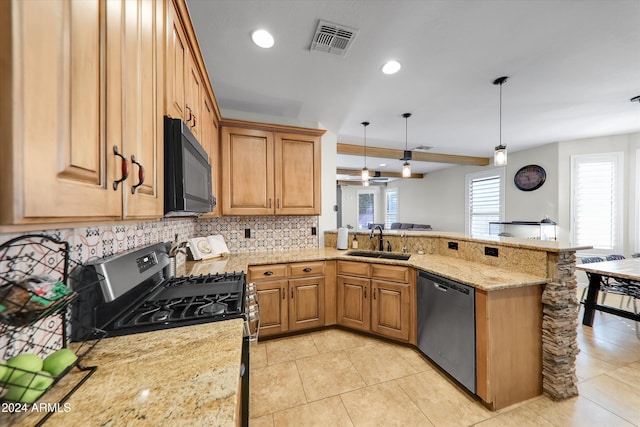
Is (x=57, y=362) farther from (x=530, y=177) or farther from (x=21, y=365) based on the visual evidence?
(x=530, y=177)

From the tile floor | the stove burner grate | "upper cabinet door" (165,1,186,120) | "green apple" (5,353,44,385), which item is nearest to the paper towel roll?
the tile floor

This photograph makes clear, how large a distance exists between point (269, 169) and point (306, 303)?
1578mm

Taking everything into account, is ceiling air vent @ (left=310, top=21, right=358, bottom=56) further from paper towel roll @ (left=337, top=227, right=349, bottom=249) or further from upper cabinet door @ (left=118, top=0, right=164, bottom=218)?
paper towel roll @ (left=337, top=227, right=349, bottom=249)

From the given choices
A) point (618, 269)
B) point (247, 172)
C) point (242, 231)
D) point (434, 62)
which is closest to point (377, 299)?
point (242, 231)

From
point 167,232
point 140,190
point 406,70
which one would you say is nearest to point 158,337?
point 140,190

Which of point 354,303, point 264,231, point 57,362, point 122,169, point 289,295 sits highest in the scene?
point 122,169

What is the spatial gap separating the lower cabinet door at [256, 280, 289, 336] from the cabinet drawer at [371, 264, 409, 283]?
95 cm

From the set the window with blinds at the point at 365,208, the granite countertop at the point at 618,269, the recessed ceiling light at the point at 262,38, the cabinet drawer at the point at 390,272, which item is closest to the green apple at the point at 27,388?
the recessed ceiling light at the point at 262,38

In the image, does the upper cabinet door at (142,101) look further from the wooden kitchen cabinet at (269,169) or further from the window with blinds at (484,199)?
the window with blinds at (484,199)

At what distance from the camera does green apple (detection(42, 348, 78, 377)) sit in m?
0.64

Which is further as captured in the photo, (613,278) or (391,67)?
(613,278)

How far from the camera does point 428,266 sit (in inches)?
85.9

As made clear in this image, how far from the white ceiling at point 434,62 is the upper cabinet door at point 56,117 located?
1.27 meters

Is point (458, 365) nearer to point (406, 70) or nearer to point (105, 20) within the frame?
point (406, 70)
